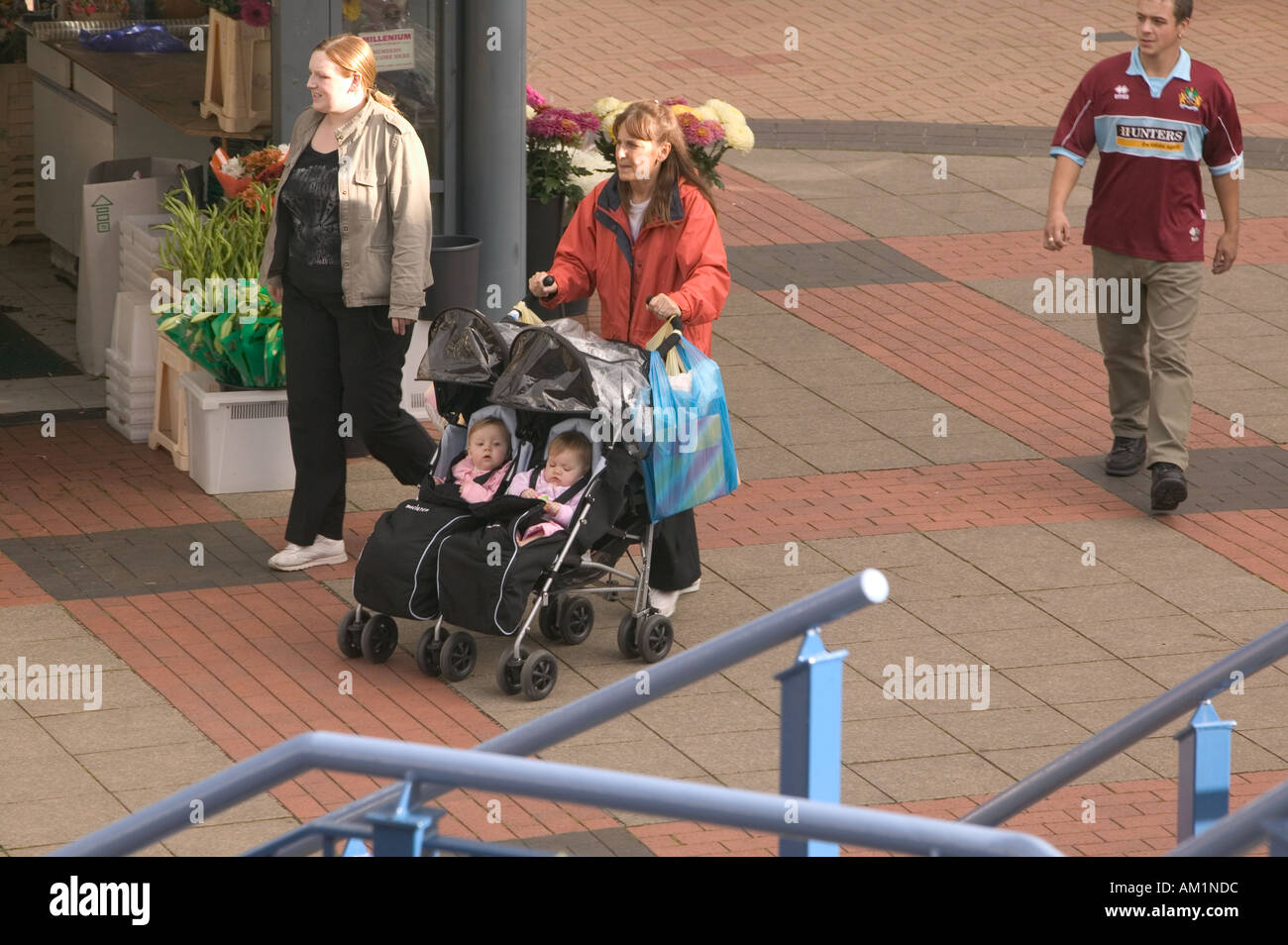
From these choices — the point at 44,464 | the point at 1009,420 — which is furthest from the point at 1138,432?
the point at 44,464

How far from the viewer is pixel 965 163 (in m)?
15.1

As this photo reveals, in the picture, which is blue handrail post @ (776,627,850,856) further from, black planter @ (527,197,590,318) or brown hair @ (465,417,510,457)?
black planter @ (527,197,590,318)

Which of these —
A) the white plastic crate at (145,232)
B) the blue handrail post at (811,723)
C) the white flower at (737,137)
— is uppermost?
the blue handrail post at (811,723)

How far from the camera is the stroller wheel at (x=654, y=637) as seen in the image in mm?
7090

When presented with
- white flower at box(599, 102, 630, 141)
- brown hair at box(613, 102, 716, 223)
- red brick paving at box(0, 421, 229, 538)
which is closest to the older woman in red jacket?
brown hair at box(613, 102, 716, 223)

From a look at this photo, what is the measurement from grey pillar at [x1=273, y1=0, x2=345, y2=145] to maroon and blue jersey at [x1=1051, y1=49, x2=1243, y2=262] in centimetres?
329

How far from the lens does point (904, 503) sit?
882 centimetres

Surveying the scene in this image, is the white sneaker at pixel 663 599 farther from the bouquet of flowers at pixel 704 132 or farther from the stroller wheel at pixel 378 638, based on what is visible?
the bouquet of flowers at pixel 704 132

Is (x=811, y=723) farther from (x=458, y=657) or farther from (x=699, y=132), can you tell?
(x=699, y=132)

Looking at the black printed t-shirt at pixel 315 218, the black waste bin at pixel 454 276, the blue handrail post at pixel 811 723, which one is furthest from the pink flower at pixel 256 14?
the blue handrail post at pixel 811 723

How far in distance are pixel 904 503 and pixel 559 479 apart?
2.34 metres

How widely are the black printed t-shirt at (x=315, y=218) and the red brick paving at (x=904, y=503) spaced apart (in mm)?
1880

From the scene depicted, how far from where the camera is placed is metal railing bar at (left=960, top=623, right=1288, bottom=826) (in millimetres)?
4355

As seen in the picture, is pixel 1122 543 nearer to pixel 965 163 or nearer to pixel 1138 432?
pixel 1138 432
